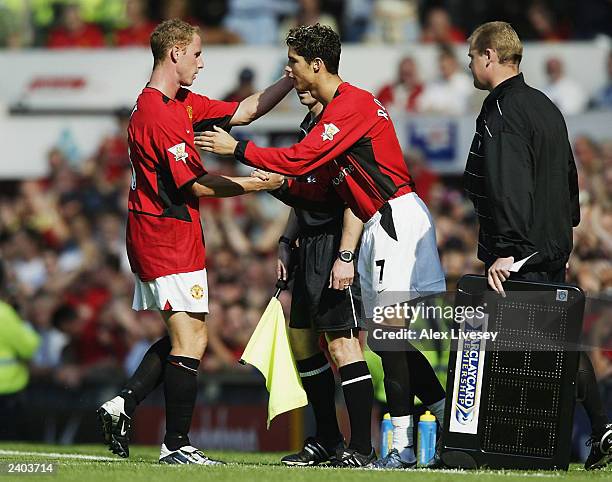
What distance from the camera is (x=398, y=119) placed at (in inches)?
580

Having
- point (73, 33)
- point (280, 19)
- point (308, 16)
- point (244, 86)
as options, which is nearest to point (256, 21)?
point (280, 19)

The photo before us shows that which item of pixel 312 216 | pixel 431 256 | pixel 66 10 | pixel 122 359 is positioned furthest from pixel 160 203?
pixel 66 10

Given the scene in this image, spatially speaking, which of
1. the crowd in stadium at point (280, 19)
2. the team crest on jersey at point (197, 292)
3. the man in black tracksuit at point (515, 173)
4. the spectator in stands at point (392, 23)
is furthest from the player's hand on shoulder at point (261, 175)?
the spectator in stands at point (392, 23)

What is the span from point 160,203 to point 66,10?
10252mm

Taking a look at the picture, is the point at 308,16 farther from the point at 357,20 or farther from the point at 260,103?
the point at 260,103

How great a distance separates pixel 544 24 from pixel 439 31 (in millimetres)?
1209

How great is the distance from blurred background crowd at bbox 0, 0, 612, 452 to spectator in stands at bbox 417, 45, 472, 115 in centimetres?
1

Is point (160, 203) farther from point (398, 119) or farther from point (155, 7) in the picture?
point (155, 7)

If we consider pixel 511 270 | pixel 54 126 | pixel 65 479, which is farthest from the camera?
pixel 54 126

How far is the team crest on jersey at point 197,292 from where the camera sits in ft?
25.0

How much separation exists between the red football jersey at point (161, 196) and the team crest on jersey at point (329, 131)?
0.71 metres

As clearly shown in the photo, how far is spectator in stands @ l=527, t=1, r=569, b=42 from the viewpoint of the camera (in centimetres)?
1570

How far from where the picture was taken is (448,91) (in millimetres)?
14906

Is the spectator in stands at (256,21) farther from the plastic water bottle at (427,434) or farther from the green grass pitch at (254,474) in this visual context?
the green grass pitch at (254,474)
